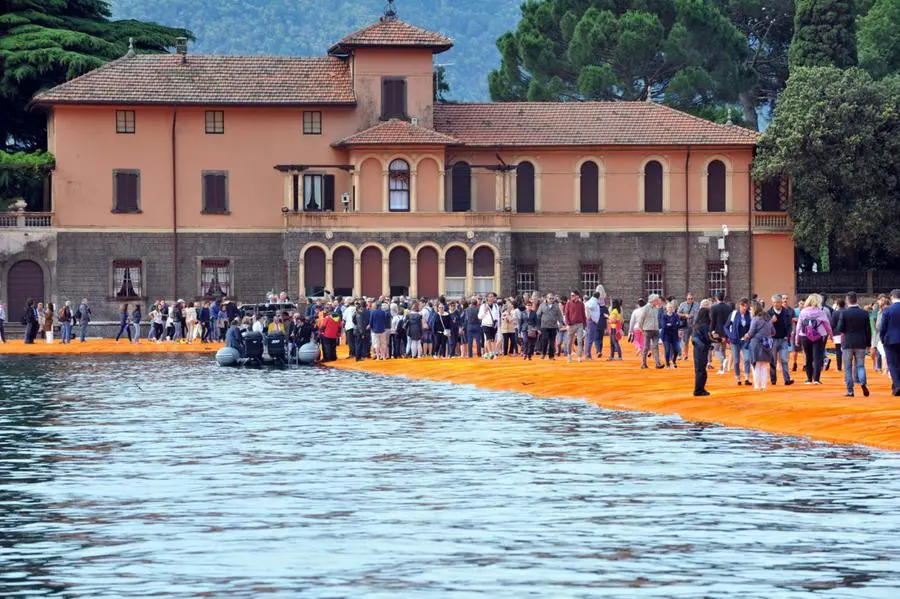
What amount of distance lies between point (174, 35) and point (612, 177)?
992 inches

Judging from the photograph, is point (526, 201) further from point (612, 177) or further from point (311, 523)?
point (311, 523)

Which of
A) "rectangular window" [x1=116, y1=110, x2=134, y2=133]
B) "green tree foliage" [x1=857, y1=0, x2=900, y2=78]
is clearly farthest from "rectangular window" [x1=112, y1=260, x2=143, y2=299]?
"green tree foliage" [x1=857, y1=0, x2=900, y2=78]

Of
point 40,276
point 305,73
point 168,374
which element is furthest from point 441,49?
point 168,374

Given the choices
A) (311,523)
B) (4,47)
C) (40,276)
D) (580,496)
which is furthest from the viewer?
(4,47)

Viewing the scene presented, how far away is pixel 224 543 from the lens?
20.4 m

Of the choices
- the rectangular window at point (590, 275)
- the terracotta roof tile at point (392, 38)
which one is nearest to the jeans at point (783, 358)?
the rectangular window at point (590, 275)

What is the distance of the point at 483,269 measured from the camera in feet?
257

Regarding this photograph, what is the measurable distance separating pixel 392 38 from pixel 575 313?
3174 centimetres

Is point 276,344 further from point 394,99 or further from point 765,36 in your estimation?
point 765,36

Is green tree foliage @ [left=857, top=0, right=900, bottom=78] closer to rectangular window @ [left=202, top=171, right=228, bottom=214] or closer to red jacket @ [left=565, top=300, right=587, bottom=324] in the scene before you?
Result: rectangular window @ [left=202, top=171, right=228, bottom=214]

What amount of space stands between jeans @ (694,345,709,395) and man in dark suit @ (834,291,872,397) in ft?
9.06

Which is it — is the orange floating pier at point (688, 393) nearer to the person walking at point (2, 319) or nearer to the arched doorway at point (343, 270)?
the person walking at point (2, 319)

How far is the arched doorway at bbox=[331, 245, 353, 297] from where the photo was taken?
77.4 meters

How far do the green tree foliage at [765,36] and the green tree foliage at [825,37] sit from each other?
26015 mm
